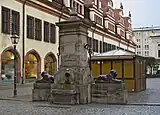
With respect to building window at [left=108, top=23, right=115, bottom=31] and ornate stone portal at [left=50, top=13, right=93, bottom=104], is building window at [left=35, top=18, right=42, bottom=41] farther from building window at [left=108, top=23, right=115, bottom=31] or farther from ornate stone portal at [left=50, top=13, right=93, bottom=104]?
building window at [left=108, top=23, right=115, bottom=31]

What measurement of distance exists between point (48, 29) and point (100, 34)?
975 inches

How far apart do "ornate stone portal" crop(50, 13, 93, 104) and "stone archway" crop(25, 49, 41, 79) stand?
22.8m

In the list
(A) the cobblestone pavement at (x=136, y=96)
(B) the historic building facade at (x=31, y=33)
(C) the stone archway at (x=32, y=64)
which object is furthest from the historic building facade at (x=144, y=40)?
(A) the cobblestone pavement at (x=136, y=96)

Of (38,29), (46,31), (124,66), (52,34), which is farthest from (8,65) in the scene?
(124,66)

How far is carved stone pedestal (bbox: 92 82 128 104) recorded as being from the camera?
17.2 meters

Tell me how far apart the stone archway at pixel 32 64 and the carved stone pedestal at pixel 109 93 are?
76.0 ft

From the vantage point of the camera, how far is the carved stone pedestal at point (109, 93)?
17188mm

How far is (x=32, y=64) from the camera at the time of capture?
138 ft

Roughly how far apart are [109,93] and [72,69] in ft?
7.43

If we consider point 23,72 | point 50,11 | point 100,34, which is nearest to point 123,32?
point 100,34

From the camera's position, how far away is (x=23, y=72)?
3862 centimetres

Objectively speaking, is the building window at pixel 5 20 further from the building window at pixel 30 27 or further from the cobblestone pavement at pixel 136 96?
the cobblestone pavement at pixel 136 96

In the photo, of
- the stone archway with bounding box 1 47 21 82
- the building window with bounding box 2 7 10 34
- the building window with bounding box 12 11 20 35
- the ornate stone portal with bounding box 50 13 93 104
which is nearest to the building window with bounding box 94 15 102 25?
the building window with bounding box 12 11 20 35

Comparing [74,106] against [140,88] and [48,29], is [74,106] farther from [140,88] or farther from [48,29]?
[48,29]
